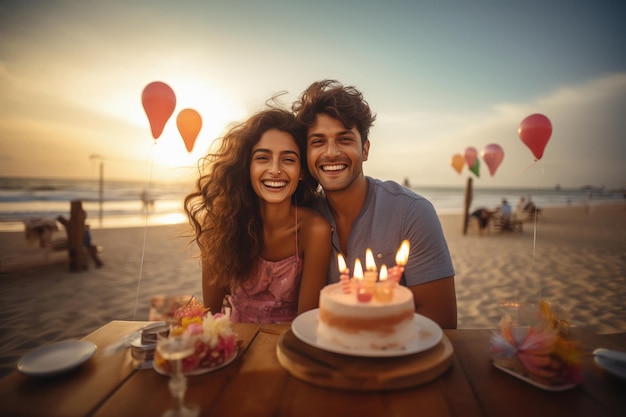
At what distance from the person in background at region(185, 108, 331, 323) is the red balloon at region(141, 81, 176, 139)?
208 centimetres

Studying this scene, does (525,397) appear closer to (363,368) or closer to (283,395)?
(363,368)

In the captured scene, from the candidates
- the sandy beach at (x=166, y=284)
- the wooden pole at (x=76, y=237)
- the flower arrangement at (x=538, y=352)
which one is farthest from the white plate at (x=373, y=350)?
the wooden pole at (x=76, y=237)

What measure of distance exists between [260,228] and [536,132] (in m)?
5.55

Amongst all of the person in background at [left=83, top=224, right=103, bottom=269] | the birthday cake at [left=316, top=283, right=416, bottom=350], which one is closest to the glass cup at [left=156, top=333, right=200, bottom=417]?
the birthday cake at [left=316, top=283, right=416, bottom=350]

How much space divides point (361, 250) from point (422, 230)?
0.66 metres

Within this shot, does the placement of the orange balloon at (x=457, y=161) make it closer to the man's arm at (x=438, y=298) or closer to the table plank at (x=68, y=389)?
the man's arm at (x=438, y=298)

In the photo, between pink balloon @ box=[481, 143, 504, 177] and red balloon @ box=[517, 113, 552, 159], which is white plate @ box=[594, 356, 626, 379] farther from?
pink balloon @ box=[481, 143, 504, 177]

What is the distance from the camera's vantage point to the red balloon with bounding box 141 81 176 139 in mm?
5086

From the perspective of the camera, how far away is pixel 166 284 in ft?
26.2

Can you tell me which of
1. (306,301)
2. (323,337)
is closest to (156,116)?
(306,301)

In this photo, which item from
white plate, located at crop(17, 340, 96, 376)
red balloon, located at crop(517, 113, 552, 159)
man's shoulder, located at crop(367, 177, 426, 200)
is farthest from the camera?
red balloon, located at crop(517, 113, 552, 159)

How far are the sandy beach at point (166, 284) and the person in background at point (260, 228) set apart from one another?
2.28 ft

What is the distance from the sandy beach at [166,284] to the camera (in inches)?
229

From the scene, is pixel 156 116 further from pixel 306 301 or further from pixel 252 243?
pixel 306 301
